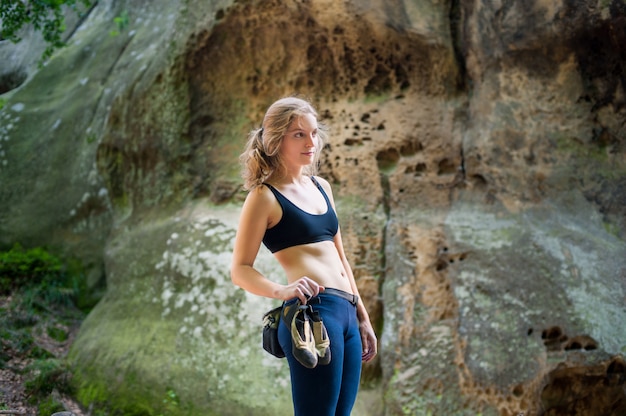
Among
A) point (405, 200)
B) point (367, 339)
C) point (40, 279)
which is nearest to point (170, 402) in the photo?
point (405, 200)

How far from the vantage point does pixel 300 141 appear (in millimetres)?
2725

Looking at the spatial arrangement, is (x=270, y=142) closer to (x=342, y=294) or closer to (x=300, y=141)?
(x=300, y=141)

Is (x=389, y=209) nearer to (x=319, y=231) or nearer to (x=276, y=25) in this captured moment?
(x=276, y=25)

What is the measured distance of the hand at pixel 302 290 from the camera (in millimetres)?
2484

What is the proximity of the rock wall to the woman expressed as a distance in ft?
6.56

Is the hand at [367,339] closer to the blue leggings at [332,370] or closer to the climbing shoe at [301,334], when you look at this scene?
the blue leggings at [332,370]

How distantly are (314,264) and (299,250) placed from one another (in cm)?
8

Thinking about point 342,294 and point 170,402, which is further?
point 170,402

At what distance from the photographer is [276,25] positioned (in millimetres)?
5578

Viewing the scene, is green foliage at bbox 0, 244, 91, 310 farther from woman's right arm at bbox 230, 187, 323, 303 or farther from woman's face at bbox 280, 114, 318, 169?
woman's face at bbox 280, 114, 318, 169

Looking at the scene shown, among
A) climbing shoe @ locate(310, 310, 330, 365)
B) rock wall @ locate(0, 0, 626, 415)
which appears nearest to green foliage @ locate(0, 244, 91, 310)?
rock wall @ locate(0, 0, 626, 415)

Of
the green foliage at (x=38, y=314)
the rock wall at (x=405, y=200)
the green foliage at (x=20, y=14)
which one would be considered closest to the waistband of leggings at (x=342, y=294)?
the rock wall at (x=405, y=200)

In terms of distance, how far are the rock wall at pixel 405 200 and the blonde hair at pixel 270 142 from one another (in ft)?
7.38

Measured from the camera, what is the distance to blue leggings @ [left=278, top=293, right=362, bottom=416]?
249 cm
